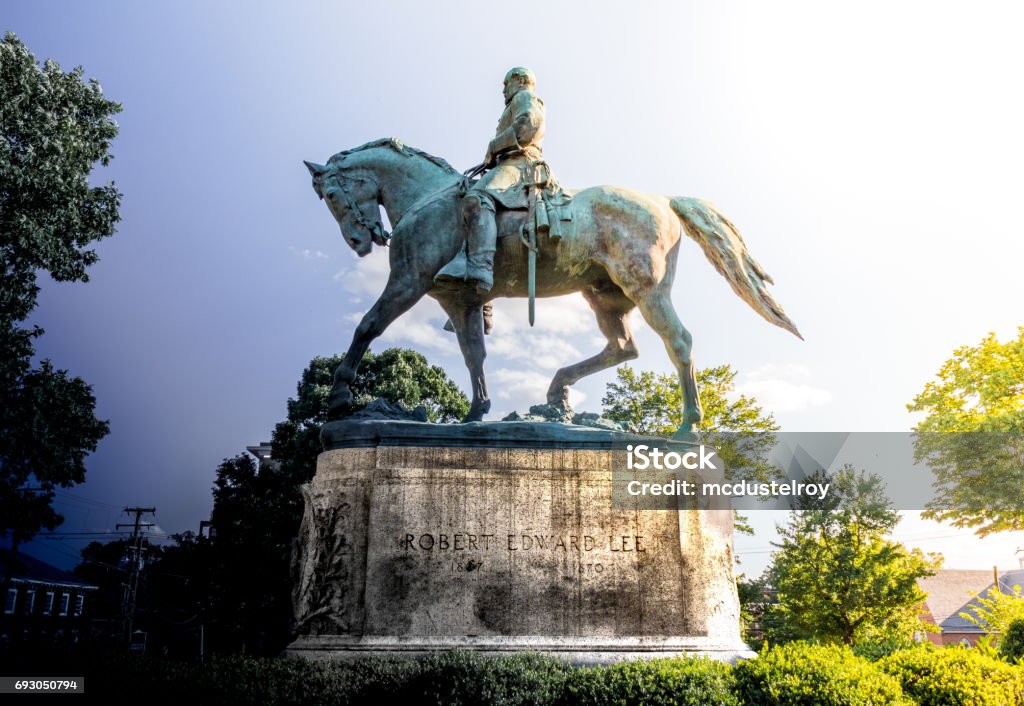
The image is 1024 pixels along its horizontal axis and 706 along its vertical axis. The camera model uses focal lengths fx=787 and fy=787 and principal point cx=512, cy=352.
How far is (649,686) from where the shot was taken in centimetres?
602

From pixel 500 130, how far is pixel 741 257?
339cm

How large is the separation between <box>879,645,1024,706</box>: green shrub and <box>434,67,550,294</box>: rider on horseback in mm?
5617

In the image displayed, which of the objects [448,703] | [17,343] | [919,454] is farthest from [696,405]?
[919,454]

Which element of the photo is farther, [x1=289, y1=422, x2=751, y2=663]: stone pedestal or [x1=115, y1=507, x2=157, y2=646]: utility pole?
[x1=115, y1=507, x2=157, y2=646]: utility pole

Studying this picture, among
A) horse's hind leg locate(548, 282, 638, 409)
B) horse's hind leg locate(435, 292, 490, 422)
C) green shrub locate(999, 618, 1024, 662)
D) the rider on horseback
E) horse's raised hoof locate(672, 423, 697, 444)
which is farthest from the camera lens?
green shrub locate(999, 618, 1024, 662)

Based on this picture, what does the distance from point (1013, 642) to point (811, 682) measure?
454 inches

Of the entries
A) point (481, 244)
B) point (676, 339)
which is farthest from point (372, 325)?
point (676, 339)

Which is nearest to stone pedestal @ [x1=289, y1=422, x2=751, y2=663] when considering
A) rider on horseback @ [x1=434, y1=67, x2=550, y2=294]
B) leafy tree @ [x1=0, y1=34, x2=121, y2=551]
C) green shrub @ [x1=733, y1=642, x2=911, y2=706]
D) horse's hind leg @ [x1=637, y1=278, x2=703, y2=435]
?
green shrub @ [x1=733, y1=642, x2=911, y2=706]

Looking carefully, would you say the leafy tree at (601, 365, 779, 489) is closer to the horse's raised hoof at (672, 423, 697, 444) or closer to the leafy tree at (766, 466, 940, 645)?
the leafy tree at (766, 466, 940, 645)

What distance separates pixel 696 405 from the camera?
919 cm

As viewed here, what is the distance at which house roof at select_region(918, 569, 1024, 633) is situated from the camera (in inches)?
2057

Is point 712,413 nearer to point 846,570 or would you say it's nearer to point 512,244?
point 846,570

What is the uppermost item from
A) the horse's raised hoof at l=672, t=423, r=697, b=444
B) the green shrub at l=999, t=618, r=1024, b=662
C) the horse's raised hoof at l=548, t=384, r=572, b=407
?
Result: the horse's raised hoof at l=548, t=384, r=572, b=407

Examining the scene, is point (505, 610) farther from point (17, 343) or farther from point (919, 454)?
point (919, 454)
